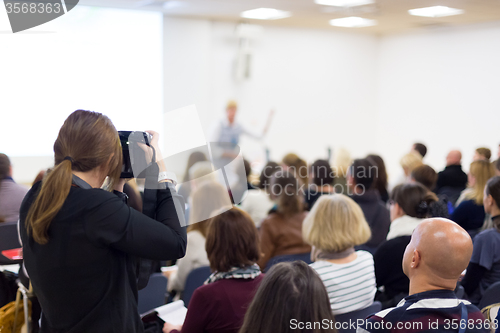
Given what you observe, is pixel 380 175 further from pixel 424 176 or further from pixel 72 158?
pixel 72 158

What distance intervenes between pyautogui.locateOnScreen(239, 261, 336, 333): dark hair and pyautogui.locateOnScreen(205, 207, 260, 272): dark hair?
65 centimetres

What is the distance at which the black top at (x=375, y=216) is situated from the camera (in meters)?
3.21

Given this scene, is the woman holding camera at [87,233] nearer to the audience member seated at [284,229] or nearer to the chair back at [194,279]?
the chair back at [194,279]

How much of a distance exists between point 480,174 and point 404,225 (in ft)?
4.77

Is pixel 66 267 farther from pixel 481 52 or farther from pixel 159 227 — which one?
pixel 481 52

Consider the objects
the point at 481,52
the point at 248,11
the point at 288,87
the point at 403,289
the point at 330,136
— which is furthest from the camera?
the point at 330,136

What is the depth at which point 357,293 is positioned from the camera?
1.96 meters

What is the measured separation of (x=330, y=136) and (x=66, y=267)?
796 centimetres

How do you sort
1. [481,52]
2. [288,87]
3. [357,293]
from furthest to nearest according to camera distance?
1. [288,87]
2. [481,52]
3. [357,293]

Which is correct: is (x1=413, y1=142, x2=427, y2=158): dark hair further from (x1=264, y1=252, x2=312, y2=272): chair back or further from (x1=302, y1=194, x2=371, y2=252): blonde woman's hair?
(x1=302, y1=194, x2=371, y2=252): blonde woman's hair

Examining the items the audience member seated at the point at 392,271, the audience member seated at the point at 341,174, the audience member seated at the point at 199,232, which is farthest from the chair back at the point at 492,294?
the audience member seated at the point at 341,174

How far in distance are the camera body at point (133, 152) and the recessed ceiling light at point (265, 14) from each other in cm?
572

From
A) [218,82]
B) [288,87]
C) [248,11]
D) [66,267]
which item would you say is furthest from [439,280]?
[288,87]

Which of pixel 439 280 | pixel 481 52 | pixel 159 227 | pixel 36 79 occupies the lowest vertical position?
pixel 439 280
